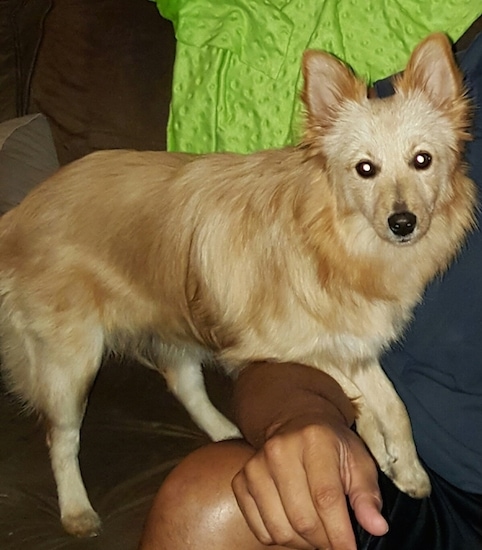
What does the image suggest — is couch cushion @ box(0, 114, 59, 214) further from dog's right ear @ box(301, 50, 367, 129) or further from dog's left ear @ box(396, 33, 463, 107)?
dog's left ear @ box(396, 33, 463, 107)


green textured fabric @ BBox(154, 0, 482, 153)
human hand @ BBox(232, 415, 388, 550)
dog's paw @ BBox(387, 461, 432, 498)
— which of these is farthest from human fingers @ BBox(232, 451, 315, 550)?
green textured fabric @ BBox(154, 0, 482, 153)

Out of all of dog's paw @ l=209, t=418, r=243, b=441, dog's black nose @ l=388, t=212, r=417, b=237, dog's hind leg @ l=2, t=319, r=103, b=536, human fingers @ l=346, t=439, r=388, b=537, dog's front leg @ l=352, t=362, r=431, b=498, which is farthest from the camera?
dog's paw @ l=209, t=418, r=243, b=441

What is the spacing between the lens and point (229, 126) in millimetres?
1849

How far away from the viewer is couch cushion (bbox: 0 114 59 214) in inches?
78.5

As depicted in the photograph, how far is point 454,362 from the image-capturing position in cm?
140

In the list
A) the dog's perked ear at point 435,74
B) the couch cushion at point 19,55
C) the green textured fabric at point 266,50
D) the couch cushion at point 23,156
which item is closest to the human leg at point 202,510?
the dog's perked ear at point 435,74

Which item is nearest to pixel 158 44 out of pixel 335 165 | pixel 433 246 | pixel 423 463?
pixel 335 165

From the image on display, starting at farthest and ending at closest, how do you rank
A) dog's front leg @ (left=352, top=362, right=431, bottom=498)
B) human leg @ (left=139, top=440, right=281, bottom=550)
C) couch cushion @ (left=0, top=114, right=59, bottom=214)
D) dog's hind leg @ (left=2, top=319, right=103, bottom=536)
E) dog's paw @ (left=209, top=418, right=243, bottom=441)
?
1. couch cushion @ (left=0, top=114, right=59, bottom=214)
2. dog's paw @ (left=209, top=418, right=243, bottom=441)
3. dog's hind leg @ (left=2, top=319, right=103, bottom=536)
4. dog's front leg @ (left=352, top=362, right=431, bottom=498)
5. human leg @ (left=139, top=440, right=281, bottom=550)

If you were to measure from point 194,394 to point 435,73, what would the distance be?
916 mm

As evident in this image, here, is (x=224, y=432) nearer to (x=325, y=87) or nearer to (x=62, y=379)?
(x=62, y=379)

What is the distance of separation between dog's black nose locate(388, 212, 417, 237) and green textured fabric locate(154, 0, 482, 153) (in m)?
0.44

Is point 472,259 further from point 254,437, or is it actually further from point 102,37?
point 102,37

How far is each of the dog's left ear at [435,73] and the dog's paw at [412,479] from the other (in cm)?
62

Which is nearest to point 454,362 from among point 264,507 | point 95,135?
point 264,507
